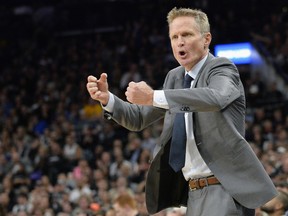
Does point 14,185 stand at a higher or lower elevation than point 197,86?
lower

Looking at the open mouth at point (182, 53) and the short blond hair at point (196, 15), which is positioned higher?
the short blond hair at point (196, 15)

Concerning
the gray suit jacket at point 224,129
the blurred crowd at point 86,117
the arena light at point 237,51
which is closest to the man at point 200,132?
the gray suit jacket at point 224,129

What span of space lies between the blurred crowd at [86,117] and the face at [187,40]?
3.93 meters

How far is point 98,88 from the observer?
12.2ft

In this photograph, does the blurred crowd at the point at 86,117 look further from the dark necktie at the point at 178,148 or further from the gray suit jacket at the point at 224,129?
the gray suit jacket at the point at 224,129

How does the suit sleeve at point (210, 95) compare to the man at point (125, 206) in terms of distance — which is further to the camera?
the man at point (125, 206)

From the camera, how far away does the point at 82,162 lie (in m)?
12.1

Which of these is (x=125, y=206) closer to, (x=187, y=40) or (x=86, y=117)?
(x=187, y=40)

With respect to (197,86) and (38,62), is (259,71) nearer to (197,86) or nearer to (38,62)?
(38,62)

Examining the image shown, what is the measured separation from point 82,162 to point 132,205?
5785 millimetres

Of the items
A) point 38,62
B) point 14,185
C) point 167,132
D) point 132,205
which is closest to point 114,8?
point 38,62

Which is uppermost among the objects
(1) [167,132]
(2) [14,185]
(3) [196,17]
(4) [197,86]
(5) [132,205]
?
(3) [196,17]

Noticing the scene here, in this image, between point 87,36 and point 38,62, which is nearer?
point 38,62

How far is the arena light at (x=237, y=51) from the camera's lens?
1486cm
